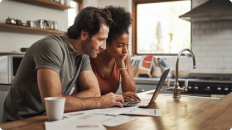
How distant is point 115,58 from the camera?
2271 millimetres

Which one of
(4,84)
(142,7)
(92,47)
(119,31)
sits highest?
(142,7)

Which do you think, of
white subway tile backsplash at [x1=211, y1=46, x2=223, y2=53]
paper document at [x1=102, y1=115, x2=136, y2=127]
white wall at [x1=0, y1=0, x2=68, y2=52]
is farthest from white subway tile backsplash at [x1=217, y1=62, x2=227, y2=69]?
paper document at [x1=102, y1=115, x2=136, y2=127]

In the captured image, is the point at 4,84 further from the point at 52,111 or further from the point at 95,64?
the point at 52,111

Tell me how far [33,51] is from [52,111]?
0.54 metres

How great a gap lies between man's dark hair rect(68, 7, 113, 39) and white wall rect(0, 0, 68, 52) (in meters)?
1.97

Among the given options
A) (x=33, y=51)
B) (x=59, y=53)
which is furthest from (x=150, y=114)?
(x=33, y=51)

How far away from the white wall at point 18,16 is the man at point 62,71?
1958mm

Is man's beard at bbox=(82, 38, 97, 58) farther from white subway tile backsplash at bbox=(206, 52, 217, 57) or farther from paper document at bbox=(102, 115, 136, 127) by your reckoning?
white subway tile backsplash at bbox=(206, 52, 217, 57)

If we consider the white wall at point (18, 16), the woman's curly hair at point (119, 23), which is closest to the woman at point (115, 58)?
the woman's curly hair at point (119, 23)

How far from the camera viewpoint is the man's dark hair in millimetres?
1692

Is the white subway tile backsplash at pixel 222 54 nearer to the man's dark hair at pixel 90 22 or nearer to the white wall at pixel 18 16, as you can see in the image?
the white wall at pixel 18 16

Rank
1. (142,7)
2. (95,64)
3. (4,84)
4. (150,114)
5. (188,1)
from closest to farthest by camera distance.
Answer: (150,114)
(95,64)
(4,84)
(188,1)
(142,7)

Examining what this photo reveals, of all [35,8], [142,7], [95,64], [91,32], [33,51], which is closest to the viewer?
[33,51]

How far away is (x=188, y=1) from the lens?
4484 mm
